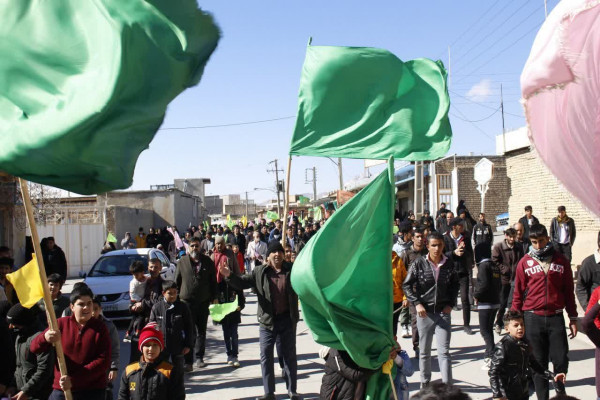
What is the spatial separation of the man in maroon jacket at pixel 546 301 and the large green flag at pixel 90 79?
4695 millimetres

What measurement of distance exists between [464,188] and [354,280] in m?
30.4

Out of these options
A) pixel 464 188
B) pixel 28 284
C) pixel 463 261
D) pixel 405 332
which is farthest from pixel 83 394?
pixel 464 188

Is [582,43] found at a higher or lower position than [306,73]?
lower

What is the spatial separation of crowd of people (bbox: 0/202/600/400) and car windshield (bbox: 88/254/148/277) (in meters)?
4.35

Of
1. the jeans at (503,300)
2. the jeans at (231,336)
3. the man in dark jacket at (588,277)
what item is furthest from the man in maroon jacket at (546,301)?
the jeans at (231,336)

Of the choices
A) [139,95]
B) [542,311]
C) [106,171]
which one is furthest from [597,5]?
[542,311]

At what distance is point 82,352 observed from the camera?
5.35m

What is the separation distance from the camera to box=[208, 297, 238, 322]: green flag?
932 cm

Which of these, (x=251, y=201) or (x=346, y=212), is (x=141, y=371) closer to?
(x=346, y=212)

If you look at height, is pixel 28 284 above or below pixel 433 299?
above

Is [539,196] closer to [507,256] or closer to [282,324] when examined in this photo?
[507,256]

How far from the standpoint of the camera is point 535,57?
2.54 meters

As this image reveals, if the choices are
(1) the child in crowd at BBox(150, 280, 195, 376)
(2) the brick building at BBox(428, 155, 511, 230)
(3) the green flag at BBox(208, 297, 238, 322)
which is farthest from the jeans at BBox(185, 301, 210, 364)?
(2) the brick building at BBox(428, 155, 511, 230)

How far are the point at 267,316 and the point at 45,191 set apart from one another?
74.5ft
